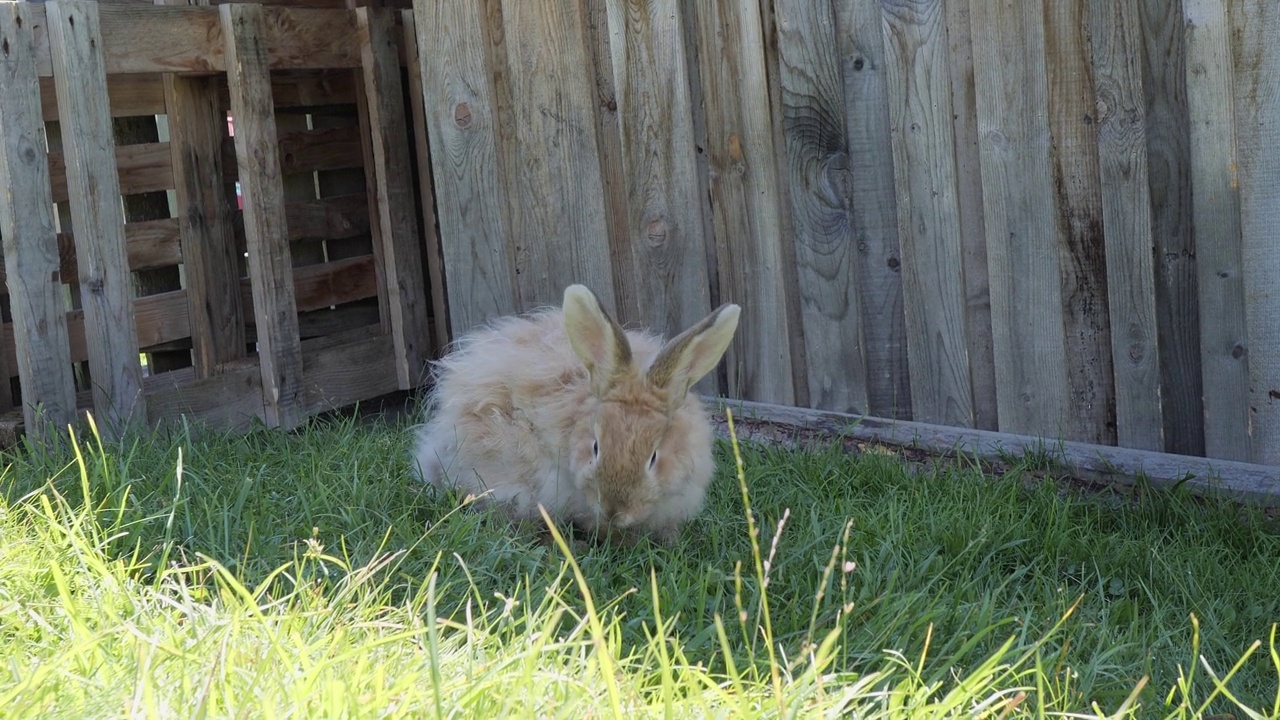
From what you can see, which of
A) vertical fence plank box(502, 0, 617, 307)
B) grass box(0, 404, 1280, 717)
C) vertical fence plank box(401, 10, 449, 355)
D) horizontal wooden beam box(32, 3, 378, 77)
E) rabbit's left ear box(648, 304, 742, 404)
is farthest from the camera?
vertical fence plank box(401, 10, 449, 355)

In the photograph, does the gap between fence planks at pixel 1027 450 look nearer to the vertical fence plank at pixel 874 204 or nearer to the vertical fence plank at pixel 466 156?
the vertical fence plank at pixel 874 204

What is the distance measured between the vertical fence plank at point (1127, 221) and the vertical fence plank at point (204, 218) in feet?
13.2

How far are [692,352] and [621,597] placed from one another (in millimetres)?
1182

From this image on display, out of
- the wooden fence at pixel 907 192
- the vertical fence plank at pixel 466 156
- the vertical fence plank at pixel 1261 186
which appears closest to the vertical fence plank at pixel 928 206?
the wooden fence at pixel 907 192

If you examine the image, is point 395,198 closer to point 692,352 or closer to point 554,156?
point 554,156

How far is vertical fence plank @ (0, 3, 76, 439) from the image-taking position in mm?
4613

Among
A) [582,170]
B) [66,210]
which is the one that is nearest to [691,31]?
[582,170]

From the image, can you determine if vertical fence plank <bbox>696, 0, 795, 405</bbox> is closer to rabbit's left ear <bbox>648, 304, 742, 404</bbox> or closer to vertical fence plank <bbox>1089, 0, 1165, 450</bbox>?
vertical fence plank <bbox>1089, 0, 1165, 450</bbox>

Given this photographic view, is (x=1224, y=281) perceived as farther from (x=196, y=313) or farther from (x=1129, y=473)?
(x=196, y=313)

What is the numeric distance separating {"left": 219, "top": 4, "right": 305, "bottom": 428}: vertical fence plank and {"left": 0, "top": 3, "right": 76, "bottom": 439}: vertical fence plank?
3.06 ft

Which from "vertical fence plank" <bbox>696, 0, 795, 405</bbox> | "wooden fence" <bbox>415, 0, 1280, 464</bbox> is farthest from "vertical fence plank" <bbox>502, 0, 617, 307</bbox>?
"vertical fence plank" <bbox>696, 0, 795, 405</bbox>

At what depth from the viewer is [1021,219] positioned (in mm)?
4457

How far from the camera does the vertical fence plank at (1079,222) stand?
4.26 m

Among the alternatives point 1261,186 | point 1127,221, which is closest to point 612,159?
point 1127,221
